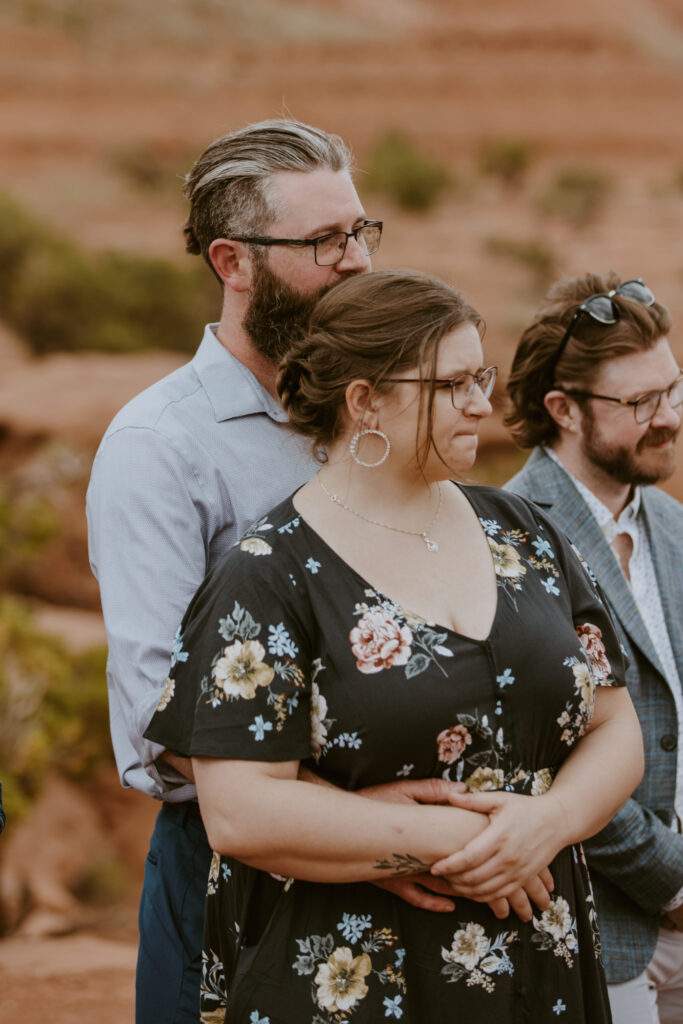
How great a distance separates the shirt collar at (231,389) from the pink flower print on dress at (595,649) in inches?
29.3

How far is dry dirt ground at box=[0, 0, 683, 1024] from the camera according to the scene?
22.3 metres

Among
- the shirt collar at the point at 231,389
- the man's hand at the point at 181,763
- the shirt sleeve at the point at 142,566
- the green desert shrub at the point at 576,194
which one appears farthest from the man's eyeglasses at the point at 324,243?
the green desert shrub at the point at 576,194

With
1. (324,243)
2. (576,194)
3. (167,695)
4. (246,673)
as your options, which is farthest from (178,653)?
(576,194)

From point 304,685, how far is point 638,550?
1.36 m

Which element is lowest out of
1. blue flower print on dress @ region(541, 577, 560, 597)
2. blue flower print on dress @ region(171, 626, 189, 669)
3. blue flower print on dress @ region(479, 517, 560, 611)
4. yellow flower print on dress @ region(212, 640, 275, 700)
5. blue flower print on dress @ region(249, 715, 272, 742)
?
blue flower print on dress @ region(249, 715, 272, 742)

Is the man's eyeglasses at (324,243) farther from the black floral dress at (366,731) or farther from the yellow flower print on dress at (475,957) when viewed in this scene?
the yellow flower print on dress at (475,957)

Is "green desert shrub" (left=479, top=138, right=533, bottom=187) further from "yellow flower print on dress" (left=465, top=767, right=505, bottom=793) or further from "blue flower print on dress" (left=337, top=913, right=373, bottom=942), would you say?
"blue flower print on dress" (left=337, top=913, right=373, bottom=942)

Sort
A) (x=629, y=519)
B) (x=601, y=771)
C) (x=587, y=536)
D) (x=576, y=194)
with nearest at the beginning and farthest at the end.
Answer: (x=601, y=771)
(x=587, y=536)
(x=629, y=519)
(x=576, y=194)

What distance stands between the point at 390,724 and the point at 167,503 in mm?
644

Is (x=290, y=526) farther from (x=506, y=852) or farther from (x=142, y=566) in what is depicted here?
(x=506, y=852)

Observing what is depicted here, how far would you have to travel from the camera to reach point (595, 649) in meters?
2.08

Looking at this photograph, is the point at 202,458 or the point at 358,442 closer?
the point at 358,442

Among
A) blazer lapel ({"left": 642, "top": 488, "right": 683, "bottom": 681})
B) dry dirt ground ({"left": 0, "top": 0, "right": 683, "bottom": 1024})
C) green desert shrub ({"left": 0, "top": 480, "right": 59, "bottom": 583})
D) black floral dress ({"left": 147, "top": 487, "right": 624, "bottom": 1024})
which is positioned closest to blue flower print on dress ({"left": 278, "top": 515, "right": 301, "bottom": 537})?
black floral dress ({"left": 147, "top": 487, "right": 624, "bottom": 1024})

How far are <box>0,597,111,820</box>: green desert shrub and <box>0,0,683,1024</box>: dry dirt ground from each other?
745 centimetres
